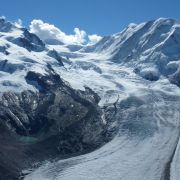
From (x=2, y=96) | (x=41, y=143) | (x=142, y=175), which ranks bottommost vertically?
(x=142, y=175)

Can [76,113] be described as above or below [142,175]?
above

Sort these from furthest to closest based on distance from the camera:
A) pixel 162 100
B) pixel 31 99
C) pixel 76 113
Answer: pixel 162 100 < pixel 31 99 < pixel 76 113

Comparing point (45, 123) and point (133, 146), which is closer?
point (133, 146)

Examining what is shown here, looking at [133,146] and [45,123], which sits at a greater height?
[45,123]

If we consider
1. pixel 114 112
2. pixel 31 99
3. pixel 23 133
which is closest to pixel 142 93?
pixel 114 112

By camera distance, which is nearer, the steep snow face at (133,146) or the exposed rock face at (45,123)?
the steep snow face at (133,146)

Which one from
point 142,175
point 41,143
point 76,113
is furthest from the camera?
point 76,113

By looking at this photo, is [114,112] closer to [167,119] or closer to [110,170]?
[167,119]

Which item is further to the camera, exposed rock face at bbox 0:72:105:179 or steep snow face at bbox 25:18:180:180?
exposed rock face at bbox 0:72:105:179
